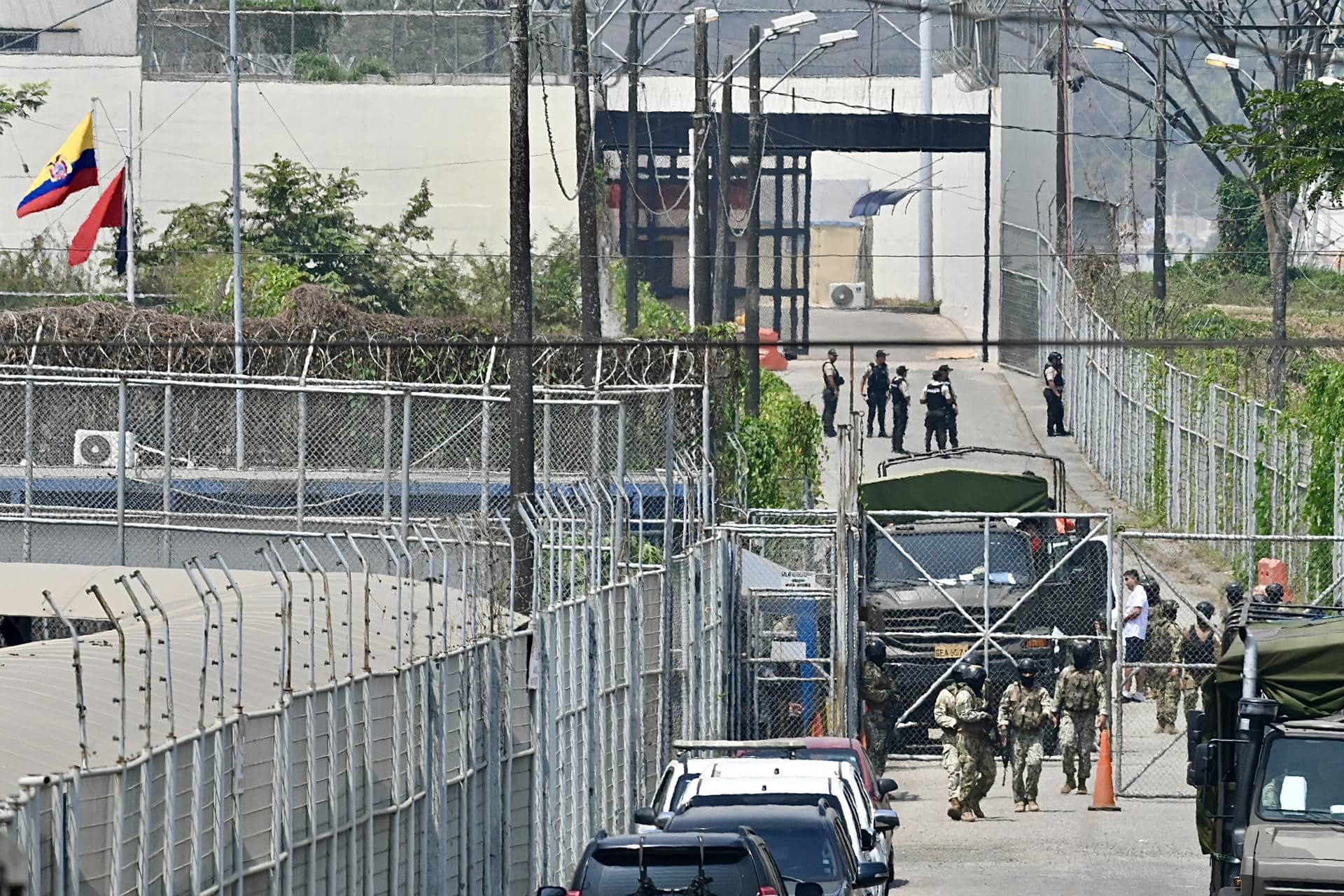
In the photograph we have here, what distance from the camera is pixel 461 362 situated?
102 ft

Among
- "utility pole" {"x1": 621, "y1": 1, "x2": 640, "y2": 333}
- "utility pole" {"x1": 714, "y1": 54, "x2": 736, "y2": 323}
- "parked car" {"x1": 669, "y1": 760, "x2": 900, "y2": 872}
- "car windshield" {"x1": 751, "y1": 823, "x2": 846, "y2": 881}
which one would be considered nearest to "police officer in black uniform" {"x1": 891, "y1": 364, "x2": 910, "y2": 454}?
"utility pole" {"x1": 714, "y1": 54, "x2": 736, "y2": 323}

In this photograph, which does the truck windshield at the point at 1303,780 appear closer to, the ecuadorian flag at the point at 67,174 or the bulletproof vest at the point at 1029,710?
the bulletproof vest at the point at 1029,710

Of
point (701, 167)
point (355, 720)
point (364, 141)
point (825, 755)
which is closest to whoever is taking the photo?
point (355, 720)

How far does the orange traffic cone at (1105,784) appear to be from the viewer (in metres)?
18.1

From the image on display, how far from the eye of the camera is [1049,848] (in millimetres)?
16891

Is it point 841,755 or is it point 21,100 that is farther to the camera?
point 21,100

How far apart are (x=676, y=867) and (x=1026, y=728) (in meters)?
8.47

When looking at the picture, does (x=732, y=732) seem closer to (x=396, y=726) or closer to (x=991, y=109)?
(x=396, y=726)

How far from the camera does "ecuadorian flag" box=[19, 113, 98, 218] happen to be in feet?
103

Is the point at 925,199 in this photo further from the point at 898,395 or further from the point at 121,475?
the point at 121,475

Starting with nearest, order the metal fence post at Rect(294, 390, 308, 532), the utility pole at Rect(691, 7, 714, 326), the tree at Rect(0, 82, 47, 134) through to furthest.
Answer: the metal fence post at Rect(294, 390, 308, 532) < the utility pole at Rect(691, 7, 714, 326) < the tree at Rect(0, 82, 47, 134)

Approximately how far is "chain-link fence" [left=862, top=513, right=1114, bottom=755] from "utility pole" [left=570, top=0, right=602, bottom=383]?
4875mm

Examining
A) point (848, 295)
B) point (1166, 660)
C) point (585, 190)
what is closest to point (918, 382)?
point (848, 295)

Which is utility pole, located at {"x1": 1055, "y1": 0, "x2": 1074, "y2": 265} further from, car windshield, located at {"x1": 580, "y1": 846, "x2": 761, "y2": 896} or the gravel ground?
car windshield, located at {"x1": 580, "y1": 846, "x2": 761, "y2": 896}
